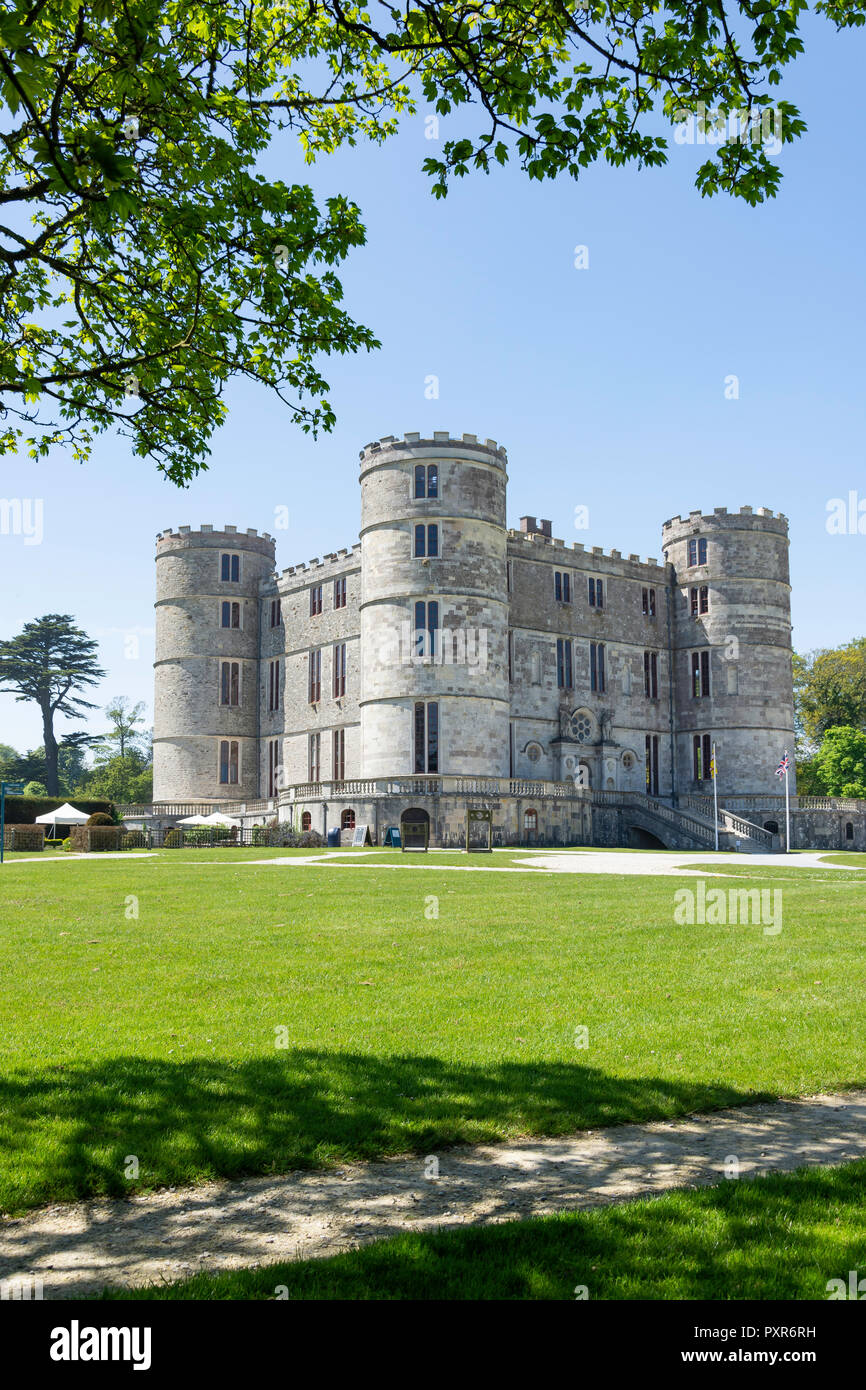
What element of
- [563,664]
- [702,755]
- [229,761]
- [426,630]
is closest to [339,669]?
[426,630]

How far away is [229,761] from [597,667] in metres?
20.7

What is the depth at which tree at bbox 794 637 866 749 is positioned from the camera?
70.4 m

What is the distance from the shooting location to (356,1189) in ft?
16.5

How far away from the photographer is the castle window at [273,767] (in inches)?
2165

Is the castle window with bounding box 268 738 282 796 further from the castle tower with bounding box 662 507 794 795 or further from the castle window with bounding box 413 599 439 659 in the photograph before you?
the castle tower with bounding box 662 507 794 795

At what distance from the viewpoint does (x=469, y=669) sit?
145 ft

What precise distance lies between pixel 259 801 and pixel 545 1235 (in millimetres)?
47253

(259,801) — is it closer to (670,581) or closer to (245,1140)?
(670,581)

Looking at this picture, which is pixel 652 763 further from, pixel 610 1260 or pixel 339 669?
pixel 610 1260

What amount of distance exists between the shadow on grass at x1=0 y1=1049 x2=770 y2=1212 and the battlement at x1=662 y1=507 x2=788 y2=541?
51064mm

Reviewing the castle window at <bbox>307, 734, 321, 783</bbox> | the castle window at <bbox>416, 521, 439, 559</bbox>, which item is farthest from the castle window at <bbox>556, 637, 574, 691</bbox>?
Answer: the castle window at <bbox>307, 734, 321, 783</bbox>

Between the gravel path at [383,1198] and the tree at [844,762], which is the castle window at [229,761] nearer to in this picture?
the tree at [844,762]

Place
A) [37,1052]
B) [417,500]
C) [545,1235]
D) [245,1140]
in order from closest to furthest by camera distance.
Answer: [545,1235]
[245,1140]
[37,1052]
[417,500]
